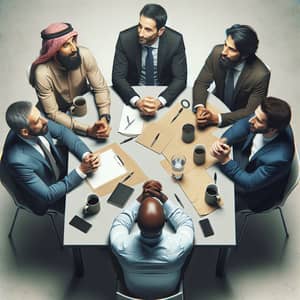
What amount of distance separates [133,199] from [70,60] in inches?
44.3

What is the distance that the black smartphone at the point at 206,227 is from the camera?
11.7 feet

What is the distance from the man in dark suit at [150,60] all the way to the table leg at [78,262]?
3.50 feet

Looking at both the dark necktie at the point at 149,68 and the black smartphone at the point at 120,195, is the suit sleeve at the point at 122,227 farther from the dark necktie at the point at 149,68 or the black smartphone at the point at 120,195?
the dark necktie at the point at 149,68

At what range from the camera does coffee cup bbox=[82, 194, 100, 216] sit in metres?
3.62

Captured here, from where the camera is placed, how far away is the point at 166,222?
3.60m

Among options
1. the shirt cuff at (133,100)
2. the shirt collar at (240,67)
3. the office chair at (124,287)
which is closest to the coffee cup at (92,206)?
the office chair at (124,287)

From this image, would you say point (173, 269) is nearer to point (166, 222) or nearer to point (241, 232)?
point (166, 222)

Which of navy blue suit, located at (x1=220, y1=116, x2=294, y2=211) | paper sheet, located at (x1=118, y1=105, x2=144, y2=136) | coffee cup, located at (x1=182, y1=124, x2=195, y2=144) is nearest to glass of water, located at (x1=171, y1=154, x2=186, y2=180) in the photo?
coffee cup, located at (x1=182, y1=124, x2=195, y2=144)

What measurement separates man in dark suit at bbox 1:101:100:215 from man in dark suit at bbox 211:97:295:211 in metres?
0.90

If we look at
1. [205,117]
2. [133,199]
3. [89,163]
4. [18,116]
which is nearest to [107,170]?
[89,163]

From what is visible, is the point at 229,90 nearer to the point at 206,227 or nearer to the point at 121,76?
the point at 121,76

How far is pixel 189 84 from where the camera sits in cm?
545

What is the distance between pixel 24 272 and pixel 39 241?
10.4 inches

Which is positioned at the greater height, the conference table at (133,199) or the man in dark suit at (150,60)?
the man in dark suit at (150,60)
